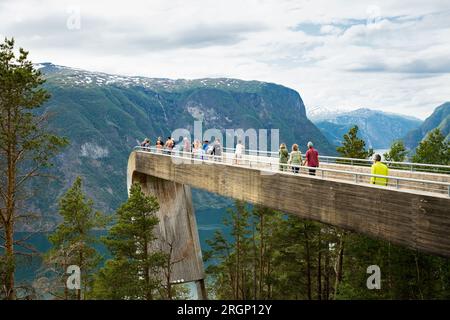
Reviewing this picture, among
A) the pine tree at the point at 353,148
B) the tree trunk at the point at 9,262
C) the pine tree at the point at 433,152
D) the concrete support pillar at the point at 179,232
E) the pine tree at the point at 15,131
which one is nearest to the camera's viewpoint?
the tree trunk at the point at 9,262

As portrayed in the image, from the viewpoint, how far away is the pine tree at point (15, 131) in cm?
1903

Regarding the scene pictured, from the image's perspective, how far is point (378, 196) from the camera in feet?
42.3

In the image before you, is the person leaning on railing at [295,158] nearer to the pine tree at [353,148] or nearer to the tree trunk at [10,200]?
the tree trunk at [10,200]

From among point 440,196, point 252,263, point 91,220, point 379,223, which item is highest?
point 440,196

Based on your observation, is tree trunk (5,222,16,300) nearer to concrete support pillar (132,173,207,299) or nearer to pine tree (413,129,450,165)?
concrete support pillar (132,173,207,299)

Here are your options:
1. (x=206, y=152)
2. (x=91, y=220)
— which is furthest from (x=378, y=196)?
(x=91, y=220)

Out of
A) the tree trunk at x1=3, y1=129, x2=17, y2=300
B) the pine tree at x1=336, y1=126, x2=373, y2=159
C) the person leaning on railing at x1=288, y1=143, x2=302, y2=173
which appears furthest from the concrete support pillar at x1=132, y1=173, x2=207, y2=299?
the person leaning on railing at x1=288, y1=143, x2=302, y2=173

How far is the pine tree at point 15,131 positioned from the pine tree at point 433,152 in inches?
837

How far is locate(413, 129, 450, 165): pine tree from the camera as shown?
30.0 meters

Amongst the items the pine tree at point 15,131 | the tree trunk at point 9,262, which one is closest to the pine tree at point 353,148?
the pine tree at point 15,131

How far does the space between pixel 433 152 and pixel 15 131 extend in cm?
2382
